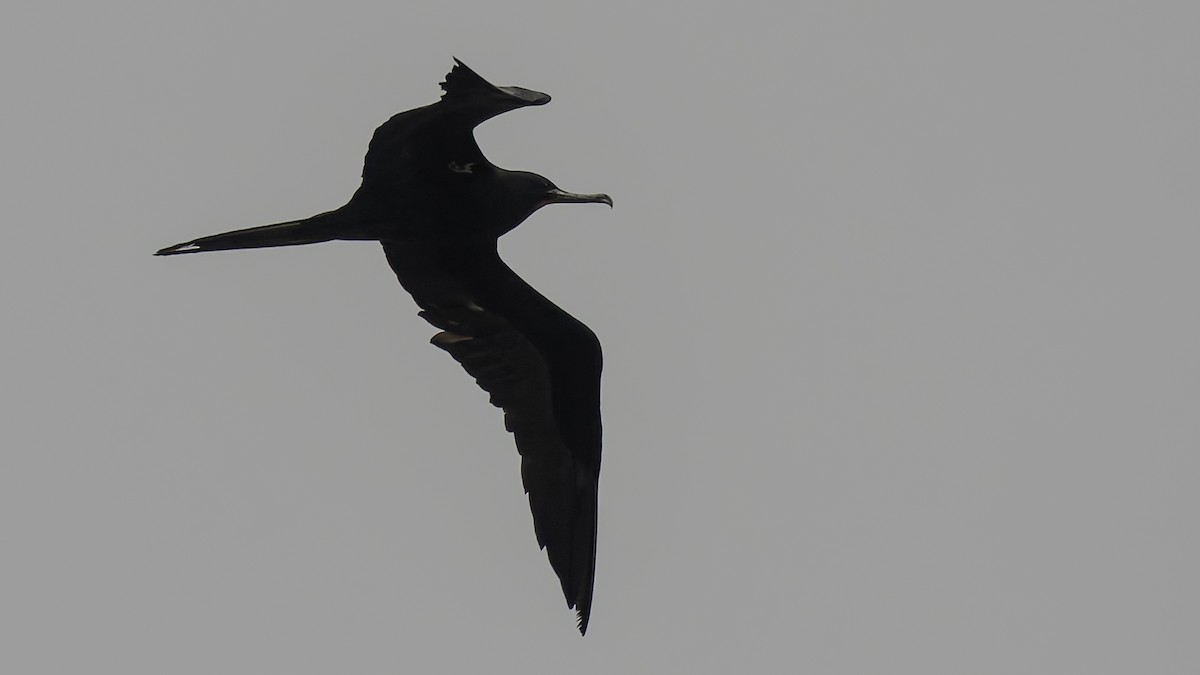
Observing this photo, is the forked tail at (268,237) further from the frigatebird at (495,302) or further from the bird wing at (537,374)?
the bird wing at (537,374)

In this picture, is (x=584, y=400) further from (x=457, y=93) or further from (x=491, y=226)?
(x=457, y=93)

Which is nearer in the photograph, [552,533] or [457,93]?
[457,93]

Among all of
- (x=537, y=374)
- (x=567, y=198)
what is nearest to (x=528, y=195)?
(x=567, y=198)

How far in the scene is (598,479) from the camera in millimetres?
11992

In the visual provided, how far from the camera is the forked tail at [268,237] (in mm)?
10500

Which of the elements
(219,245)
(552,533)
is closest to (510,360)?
(552,533)

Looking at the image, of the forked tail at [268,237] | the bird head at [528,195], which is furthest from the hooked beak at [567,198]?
the forked tail at [268,237]

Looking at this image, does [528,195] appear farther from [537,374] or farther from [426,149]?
[537,374]

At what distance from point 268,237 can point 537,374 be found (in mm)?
2192

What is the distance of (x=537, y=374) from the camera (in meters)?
12.0

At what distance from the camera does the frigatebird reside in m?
10.9

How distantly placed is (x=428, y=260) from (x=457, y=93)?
1.95 m

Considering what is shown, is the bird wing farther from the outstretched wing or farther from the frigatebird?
the outstretched wing

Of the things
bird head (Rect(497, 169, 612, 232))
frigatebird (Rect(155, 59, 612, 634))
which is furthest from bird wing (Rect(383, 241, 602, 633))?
bird head (Rect(497, 169, 612, 232))
